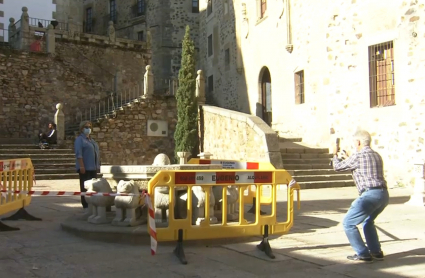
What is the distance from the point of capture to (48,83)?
22516 millimetres

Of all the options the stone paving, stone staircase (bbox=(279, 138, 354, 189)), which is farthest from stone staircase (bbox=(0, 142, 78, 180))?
the stone paving

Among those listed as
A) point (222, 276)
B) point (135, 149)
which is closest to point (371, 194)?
point (222, 276)

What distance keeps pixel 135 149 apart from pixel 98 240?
15.3 meters

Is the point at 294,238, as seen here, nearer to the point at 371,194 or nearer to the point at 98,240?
the point at 371,194

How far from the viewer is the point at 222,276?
4629 millimetres

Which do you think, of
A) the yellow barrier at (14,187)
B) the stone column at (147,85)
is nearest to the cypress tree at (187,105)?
the stone column at (147,85)

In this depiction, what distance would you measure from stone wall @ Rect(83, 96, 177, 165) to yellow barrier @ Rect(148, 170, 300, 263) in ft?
50.3

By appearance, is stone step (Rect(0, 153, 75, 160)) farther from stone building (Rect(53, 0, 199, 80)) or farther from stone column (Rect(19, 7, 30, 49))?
stone building (Rect(53, 0, 199, 80))

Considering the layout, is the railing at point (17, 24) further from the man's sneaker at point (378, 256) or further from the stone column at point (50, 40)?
the man's sneaker at point (378, 256)

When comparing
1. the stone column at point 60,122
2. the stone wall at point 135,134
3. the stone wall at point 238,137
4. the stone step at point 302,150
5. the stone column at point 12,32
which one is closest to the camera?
the stone wall at point 238,137

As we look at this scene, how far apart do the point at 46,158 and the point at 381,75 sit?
1238cm

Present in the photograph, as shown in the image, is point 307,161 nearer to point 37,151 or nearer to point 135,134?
point 135,134

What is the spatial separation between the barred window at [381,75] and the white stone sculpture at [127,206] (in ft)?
30.6

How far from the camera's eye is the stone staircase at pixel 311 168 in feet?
44.4
